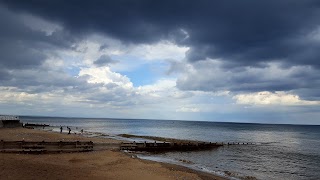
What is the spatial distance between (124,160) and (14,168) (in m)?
15.2

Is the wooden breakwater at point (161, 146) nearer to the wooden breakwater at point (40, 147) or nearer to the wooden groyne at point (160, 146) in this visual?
the wooden groyne at point (160, 146)

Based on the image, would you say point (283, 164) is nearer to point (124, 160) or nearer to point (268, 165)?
point (268, 165)

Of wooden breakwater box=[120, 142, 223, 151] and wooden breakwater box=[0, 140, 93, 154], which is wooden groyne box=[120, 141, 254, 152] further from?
wooden breakwater box=[0, 140, 93, 154]

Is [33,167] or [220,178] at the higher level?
[33,167]

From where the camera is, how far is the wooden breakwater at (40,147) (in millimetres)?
37094

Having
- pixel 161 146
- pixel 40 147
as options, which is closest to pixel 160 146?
pixel 161 146

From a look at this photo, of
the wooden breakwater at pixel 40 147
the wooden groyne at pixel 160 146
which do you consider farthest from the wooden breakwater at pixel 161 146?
the wooden breakwater at pixel 40 147

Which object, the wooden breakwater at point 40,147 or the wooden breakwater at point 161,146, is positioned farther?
the wooden breakwater at point 161,146

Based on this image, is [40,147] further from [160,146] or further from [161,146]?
[161,146]

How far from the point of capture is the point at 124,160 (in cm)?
3569

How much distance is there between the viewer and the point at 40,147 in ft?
130

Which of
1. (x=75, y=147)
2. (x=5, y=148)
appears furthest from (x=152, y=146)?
(x=5, y=148)

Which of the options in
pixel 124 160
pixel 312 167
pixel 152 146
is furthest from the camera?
pixel 152 146

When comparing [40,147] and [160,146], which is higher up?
[40,147]
